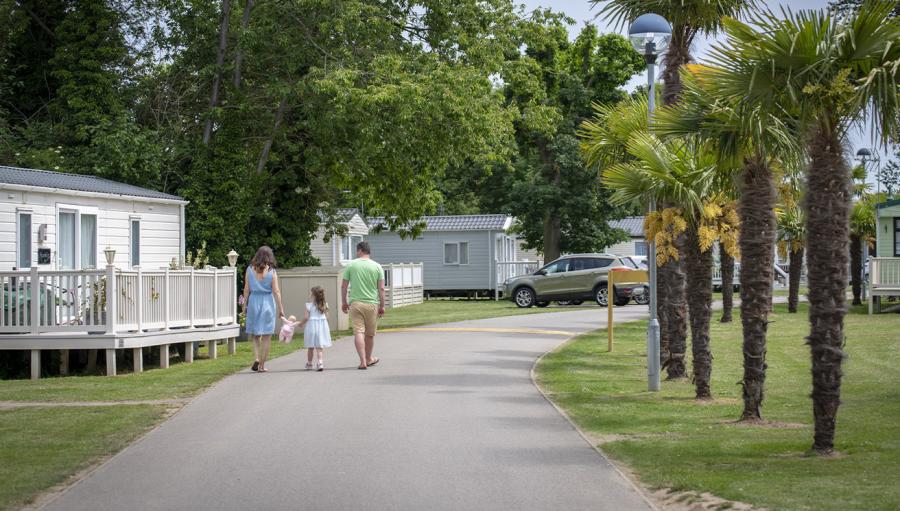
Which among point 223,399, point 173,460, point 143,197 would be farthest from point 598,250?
point 173,460

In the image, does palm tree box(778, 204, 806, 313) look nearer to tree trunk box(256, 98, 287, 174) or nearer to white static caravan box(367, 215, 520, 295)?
tree trunk box(256, 98, 287, 174)

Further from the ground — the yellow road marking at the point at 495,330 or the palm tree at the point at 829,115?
the palm tree at the point at 829,115

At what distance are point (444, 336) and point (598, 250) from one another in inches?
1084

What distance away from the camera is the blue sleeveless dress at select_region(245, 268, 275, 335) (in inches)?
693

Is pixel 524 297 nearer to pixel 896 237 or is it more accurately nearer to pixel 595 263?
pixel 595 263

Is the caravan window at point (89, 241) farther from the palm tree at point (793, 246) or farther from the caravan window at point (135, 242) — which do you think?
the palm tree at point (793, 246)

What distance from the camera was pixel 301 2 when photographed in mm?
26047

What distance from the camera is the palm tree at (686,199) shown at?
1486 cm

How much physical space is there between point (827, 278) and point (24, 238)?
48.4 feet

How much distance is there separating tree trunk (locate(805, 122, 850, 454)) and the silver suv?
2877 centimetres

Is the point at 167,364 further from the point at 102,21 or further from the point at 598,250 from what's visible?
the point at 598,250

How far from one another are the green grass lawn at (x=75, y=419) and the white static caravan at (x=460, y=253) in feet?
95.7

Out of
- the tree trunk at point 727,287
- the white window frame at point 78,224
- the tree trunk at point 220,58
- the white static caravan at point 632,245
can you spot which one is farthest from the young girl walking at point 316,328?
the white static caravan at point 632,245

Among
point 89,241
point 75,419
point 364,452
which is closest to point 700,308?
point 364,452
